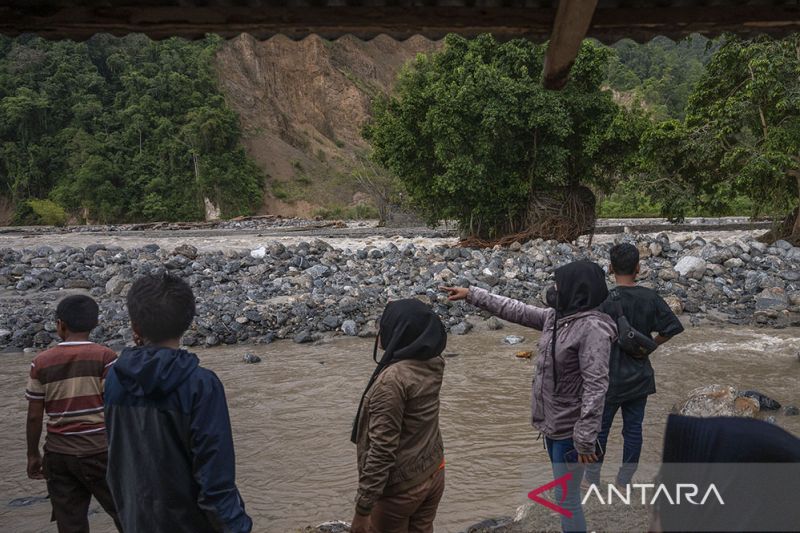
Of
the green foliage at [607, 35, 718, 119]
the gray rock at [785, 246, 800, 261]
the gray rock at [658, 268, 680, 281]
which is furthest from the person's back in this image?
the green foliage at [607, 35, 718, 119]

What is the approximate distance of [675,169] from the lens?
51.9 ft

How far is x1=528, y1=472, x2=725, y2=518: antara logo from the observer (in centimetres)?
107

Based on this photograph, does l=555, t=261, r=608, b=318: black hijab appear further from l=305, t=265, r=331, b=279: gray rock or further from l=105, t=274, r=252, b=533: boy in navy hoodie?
l=305, t=265, r=331, b=279: gray rock

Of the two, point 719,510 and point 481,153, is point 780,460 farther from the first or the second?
point 481,153

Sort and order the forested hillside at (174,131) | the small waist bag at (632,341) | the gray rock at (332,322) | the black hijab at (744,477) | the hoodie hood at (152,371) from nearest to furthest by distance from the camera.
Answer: the black hijab at (744,477), the hoodie hood at (152,371), the small waist bag at (632,341), the gray rock at (332,322), the forested hillside at (174,131)

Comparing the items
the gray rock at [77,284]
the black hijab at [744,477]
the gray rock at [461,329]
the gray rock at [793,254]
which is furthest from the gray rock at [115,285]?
the gray rock at [793,254]

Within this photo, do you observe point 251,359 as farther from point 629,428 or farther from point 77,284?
point 629,428

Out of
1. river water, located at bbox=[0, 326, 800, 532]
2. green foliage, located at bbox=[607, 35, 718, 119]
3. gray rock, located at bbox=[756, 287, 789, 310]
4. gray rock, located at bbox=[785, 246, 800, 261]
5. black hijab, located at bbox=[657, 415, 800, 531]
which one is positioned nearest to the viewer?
black hijab, located at bbox=[657, 415, 800, 531]

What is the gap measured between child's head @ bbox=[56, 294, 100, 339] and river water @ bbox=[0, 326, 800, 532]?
6.29ft

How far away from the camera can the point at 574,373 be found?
2.87m

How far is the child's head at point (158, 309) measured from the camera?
6.76ft

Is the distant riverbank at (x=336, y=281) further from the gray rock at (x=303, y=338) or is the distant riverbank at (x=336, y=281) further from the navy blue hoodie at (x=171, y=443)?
the navy blue hoodie at (x=171, y=443)

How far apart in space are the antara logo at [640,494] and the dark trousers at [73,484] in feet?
6.67

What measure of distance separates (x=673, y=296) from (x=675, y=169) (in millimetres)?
5999
